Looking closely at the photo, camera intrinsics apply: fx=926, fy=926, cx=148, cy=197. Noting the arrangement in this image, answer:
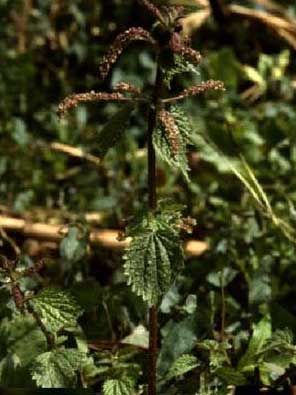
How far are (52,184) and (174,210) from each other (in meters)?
1.28

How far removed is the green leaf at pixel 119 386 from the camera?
5.49 ft

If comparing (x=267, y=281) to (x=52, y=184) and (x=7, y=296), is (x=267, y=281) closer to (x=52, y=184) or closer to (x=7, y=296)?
(x=7, y=296)

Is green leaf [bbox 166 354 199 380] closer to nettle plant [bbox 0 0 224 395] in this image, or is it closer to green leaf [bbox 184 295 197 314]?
nettle plant [bbox 0 0 224 395]

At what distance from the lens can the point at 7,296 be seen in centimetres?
177

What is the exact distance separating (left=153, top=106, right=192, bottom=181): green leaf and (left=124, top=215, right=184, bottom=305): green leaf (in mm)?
114

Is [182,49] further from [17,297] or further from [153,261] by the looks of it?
[17,297]

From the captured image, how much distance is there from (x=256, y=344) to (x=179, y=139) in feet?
1.85

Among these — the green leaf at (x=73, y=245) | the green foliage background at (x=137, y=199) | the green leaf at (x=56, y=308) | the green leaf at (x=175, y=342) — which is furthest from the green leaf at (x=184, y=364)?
the green leaf at (x=73, y=245)

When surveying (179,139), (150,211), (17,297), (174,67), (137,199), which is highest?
(174,67)

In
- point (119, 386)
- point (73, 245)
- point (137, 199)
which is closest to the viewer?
point (119, 386)

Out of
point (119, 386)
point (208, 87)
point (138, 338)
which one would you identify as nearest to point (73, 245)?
point (138, 338)

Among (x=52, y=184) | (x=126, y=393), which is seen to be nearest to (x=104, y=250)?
(x=52, y=184)

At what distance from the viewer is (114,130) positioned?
1.58m

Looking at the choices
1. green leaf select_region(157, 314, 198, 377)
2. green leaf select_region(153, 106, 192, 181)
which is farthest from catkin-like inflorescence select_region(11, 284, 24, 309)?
green leaf select_region(157, 314, 198, 377)
